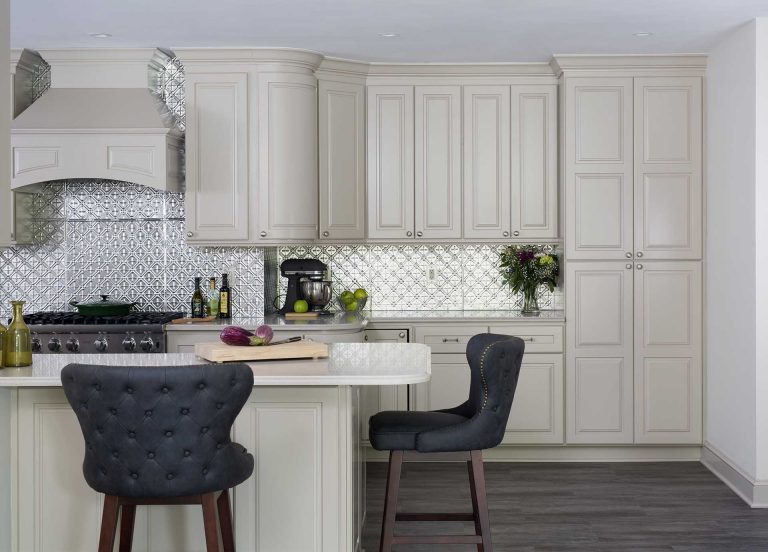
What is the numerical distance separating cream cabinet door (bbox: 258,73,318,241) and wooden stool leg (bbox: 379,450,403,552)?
2288 millimetres

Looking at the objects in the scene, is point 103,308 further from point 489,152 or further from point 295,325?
point 489,152

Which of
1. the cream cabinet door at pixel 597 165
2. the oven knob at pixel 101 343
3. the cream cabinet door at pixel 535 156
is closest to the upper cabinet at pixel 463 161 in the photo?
the cream cabinet door at pixel 535 156

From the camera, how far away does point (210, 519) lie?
2541 mm

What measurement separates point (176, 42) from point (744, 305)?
3.46 metres

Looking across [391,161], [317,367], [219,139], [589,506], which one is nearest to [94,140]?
[219,139]

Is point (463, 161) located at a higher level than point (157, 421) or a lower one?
higher

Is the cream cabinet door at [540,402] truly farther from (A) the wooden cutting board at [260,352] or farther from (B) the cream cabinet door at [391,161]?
(A) the wooden cutting board at [260,352]

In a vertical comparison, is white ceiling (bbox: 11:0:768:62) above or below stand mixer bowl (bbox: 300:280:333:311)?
above

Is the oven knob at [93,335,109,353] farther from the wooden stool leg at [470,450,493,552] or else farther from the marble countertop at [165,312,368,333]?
the wooden stool leg at [470,450,493,552]

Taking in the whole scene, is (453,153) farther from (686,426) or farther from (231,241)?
(686,426)

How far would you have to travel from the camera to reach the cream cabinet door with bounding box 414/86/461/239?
5.45 m

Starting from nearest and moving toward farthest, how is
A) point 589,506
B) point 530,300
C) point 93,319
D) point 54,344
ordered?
point 589,506
point 54,344
point 93,319
point 530,300

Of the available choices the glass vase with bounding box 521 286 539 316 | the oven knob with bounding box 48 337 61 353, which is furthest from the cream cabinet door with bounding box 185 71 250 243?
the glass vase with bounding box 521 286 539 316

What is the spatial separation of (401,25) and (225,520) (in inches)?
110
